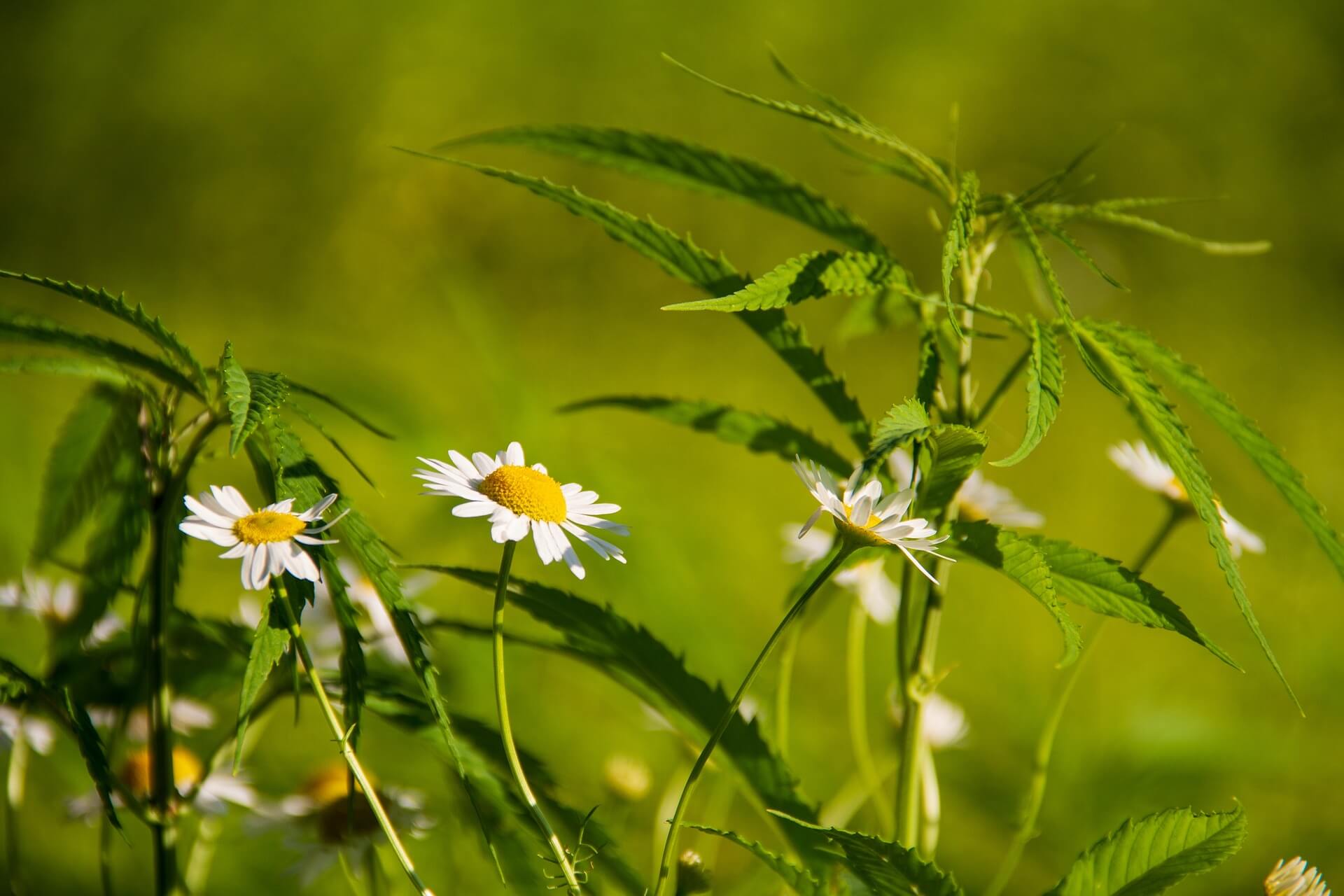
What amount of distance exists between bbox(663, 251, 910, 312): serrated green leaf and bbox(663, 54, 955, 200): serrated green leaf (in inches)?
1.4

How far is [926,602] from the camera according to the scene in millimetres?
358

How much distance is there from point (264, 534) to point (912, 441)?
175mm

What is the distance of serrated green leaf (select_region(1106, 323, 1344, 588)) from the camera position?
30 centimetres

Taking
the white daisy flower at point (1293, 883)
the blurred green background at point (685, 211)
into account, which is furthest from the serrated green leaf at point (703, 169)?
the blurred green background at point (685, 211)

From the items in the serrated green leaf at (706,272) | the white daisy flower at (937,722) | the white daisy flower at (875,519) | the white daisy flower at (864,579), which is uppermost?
the serrated green leaf at (706,272)

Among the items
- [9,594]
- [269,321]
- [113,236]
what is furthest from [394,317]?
[9,594]

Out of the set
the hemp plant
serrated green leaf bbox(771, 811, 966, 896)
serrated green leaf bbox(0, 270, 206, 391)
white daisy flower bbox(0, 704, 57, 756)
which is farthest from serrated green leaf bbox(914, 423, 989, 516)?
white daisy flower bbox(0, 704, 57, 756)

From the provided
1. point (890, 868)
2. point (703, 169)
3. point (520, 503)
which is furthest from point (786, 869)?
point (703, 169)

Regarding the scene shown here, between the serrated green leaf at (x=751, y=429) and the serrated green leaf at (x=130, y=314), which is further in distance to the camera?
the serrated green leaf at (x=751, y=429)

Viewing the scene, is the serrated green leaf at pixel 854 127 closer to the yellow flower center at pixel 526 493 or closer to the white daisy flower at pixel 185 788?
the yellow flower center at pixel 526 493

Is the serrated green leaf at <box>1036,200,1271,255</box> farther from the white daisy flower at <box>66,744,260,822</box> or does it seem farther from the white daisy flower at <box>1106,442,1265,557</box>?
the white daisy flower at <box>66,744,260,822</box>

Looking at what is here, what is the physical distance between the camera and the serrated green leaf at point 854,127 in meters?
0.30

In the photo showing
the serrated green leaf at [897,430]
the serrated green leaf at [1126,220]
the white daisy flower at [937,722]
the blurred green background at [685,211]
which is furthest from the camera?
the blurred green background at [685,211]

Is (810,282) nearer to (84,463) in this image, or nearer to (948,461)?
(948,461)
